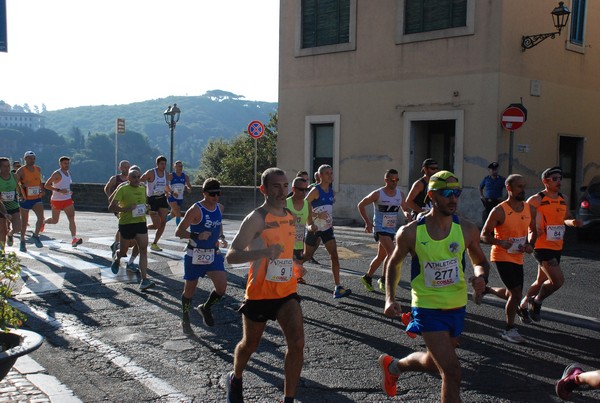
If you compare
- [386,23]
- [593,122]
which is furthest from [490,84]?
[593,122]

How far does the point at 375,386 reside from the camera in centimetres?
554

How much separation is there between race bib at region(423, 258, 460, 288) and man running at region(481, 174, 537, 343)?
8.21ft

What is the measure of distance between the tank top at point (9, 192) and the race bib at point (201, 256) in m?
6.80

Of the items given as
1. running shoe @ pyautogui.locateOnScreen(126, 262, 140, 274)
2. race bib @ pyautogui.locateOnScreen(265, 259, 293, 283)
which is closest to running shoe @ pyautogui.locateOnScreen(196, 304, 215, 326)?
race bib @ pyautogui.locateOnScreen(265, 259, 293, 283)

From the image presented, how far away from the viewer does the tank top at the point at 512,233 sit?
7.04 metres

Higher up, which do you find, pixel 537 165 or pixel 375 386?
pixel 537 165

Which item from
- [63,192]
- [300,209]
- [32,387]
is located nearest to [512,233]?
[300,209]

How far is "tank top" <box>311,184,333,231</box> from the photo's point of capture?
9844mm

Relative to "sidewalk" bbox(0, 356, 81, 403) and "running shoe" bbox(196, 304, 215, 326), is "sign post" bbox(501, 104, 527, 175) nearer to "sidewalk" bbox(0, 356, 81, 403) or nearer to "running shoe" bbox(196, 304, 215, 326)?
"running shoe" bbox(196, 304, 215, 326)

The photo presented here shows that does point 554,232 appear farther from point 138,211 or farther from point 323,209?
point 138,211

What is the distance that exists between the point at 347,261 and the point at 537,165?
9222 millimetres

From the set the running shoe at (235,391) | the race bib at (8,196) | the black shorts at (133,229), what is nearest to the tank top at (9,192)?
the race bib at (8,196)

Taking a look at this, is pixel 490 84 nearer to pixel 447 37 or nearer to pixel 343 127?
pixel 447 37

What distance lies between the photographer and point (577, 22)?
2048 centimetres
